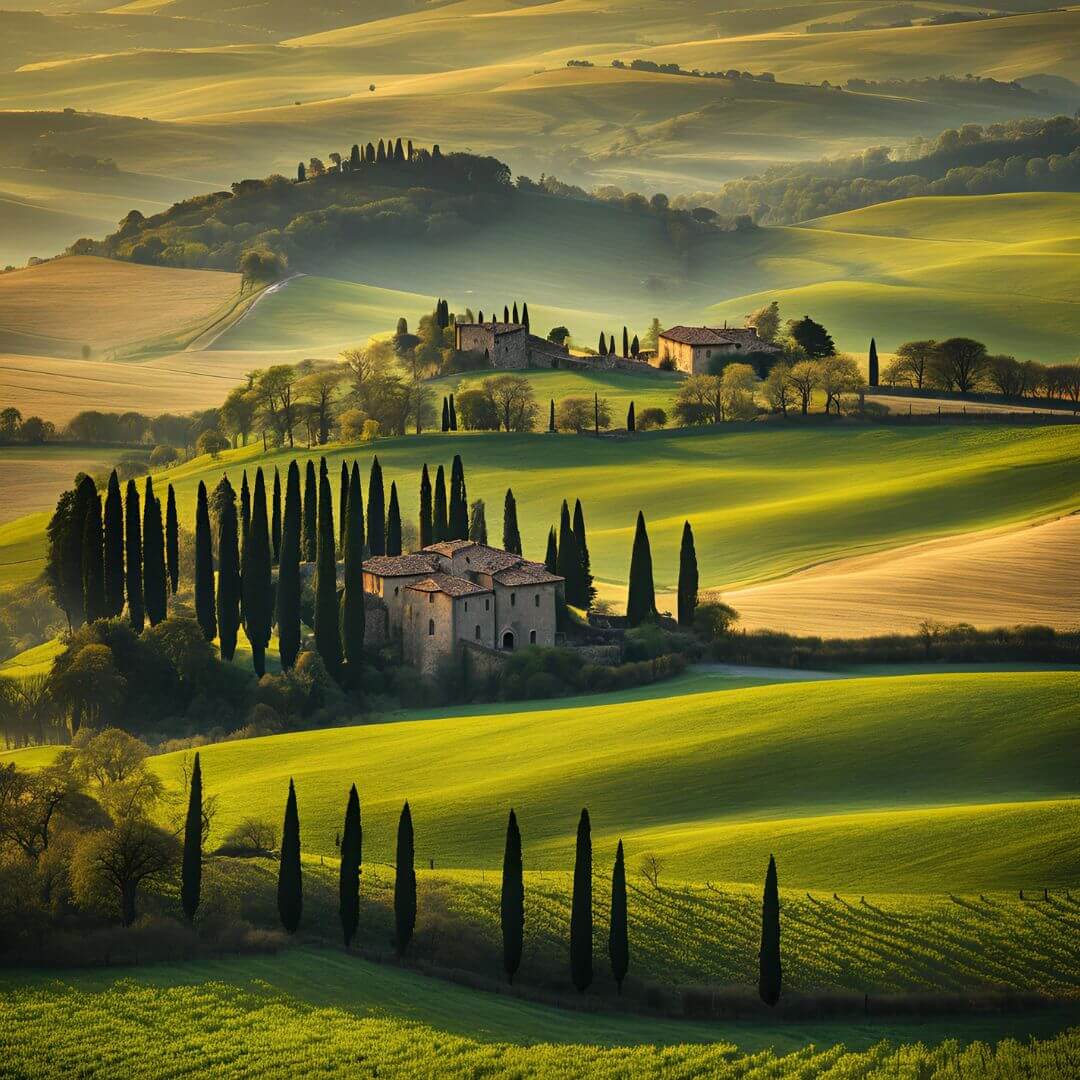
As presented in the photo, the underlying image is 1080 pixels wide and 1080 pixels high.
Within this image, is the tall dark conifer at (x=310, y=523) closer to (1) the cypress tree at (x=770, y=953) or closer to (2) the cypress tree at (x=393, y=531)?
(2) the cypress tree at (x=393, y=531)

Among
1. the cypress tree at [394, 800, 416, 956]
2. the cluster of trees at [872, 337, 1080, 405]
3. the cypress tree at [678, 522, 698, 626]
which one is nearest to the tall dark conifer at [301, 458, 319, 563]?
the cypress tree at [678, 522, 698, 626]

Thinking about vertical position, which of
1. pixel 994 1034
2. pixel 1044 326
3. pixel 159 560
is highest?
pixel 1044 326

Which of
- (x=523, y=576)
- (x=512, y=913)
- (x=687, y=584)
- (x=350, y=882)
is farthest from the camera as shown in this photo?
(x=687, y=584)

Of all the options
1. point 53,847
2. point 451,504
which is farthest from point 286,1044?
point 451,504

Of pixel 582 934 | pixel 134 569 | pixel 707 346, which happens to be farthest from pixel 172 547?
pixel 707 346

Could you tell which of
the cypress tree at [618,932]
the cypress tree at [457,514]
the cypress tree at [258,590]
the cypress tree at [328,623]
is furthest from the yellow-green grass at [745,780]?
the cypress tree at [457,514]

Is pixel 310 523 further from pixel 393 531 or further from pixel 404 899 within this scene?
pixel 404 899

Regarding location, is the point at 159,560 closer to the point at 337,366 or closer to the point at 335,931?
the point at 335,931
